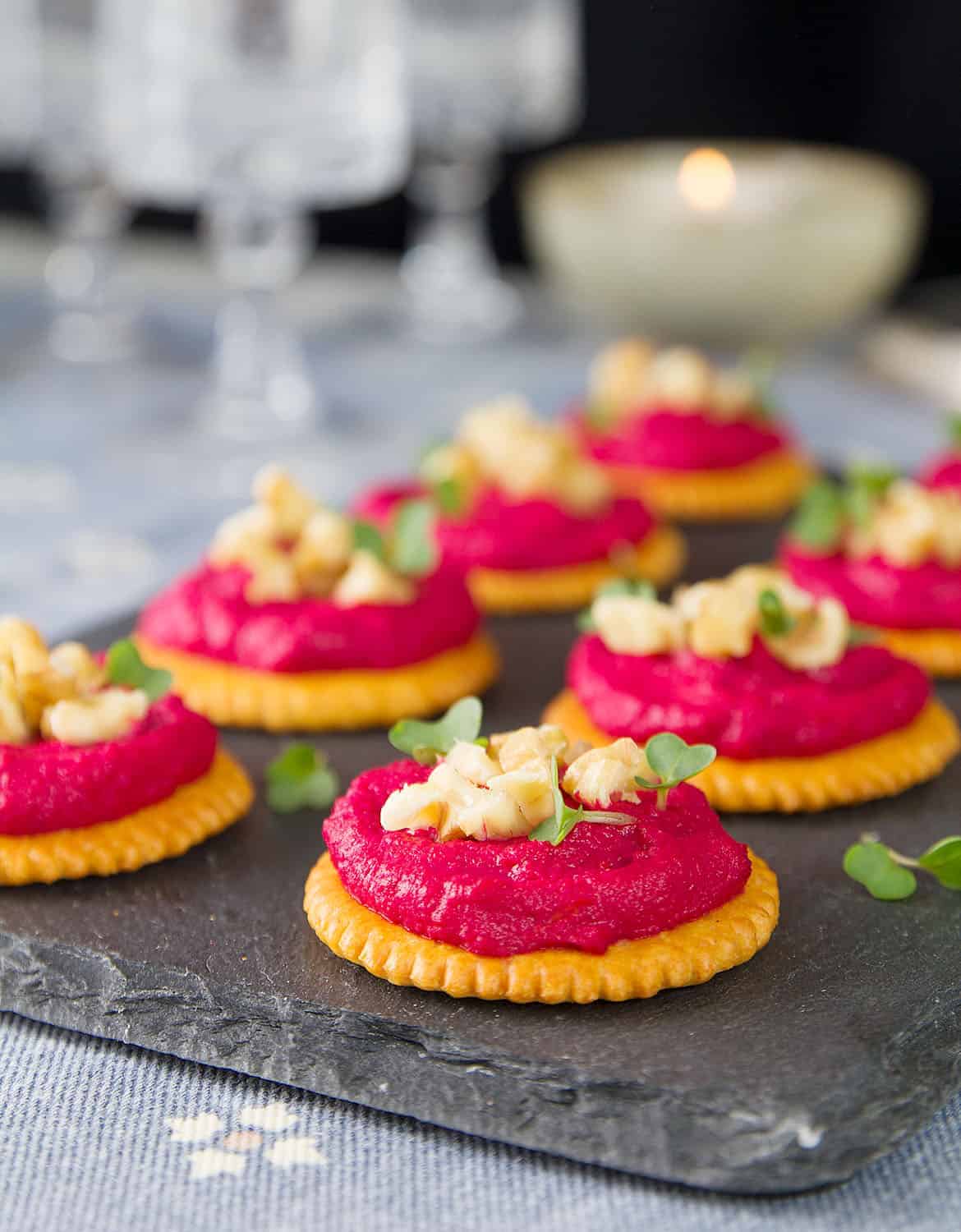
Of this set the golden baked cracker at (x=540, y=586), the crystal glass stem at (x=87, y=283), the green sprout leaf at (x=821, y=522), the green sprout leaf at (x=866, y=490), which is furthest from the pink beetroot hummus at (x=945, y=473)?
the crystal glass stem at (x=87, y=283)

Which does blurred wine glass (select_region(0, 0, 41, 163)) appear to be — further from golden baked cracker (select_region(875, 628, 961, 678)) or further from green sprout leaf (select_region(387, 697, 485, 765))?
→ green sprout leaf (select_region(387, 697, 485, 765))

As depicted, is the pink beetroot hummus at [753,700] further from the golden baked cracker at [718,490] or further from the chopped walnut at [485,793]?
the golden baked cracker at [718,490]

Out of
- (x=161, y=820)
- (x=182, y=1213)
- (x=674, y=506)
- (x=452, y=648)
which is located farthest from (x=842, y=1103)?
(x=674, y=506)

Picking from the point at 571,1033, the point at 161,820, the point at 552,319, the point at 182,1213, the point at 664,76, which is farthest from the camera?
the point at 664,76

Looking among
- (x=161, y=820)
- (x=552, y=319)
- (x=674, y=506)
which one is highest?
(x=161, y=820)

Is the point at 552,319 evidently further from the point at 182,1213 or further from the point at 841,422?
the point at 182,1213

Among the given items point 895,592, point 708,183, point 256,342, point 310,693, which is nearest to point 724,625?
point 895,592
